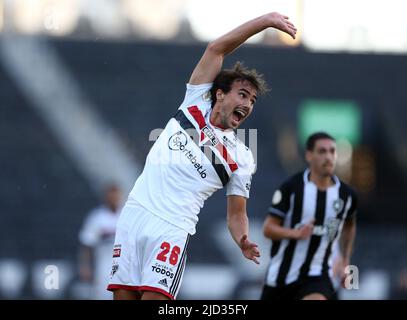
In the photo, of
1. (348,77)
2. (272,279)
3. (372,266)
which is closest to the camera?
(272,279)

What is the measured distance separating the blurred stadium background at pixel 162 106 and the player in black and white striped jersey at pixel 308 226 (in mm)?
6067

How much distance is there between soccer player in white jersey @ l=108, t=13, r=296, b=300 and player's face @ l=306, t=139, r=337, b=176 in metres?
1.95

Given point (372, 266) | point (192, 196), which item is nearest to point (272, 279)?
point (192, 196)

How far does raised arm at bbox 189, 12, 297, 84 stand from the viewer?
6.66 meters

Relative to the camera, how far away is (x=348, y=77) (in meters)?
15.8

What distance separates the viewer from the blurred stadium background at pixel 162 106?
15.1m

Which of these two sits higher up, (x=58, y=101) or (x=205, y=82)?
(x=58, y=101)

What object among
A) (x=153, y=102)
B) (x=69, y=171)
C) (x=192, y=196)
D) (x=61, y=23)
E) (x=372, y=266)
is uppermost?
(x=61, y=23)

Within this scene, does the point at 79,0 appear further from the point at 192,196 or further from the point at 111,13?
the point at 192,196

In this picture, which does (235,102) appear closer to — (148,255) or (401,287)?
(148,255)

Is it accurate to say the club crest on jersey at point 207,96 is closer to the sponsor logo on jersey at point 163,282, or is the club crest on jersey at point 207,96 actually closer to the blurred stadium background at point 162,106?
the sponsor logo on jersey at point 163,282

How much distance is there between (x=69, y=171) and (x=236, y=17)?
11.1ft

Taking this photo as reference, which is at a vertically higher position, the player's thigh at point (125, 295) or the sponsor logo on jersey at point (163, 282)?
the sponsor logo on jersey at point (163, 282)

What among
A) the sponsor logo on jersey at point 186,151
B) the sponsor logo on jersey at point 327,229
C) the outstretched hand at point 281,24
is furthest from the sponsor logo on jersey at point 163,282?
the sponsor logo on jersey at point 327,229
